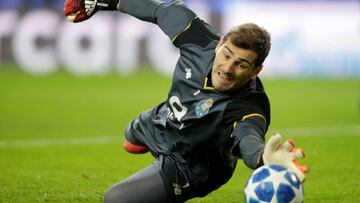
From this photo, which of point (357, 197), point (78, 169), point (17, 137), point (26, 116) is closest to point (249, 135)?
point (357, 197)

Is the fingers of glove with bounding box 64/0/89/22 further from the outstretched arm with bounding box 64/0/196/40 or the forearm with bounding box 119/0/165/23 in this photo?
the forearm with bounding box 119/0/165/23

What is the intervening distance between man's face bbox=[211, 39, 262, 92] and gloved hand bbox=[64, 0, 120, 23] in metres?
1.41

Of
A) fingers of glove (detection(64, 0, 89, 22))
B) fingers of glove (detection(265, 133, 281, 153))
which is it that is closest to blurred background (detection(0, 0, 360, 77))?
fingers of glove (detection(64, 0, 89, 22))

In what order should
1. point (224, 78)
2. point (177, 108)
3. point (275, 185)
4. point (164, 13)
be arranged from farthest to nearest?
1. point (164, 13)
2. point (177, 108)
3. point (224, 78)
4. point (275, 185)

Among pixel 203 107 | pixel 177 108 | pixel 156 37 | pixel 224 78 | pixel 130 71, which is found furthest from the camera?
pixel 130 71

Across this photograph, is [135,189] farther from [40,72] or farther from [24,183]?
[40,72]

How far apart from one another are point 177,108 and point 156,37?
13478 millimetres

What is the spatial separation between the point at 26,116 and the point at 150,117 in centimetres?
745

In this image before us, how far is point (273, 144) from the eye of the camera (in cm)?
538

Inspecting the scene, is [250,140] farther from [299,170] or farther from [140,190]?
[140,190]

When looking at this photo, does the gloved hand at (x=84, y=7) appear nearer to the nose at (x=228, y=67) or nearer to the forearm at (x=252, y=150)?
the nose at (x=228, y=67)

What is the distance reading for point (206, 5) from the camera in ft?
66.4

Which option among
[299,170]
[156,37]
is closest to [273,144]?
[299,170]

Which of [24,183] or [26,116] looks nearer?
[24,183]
